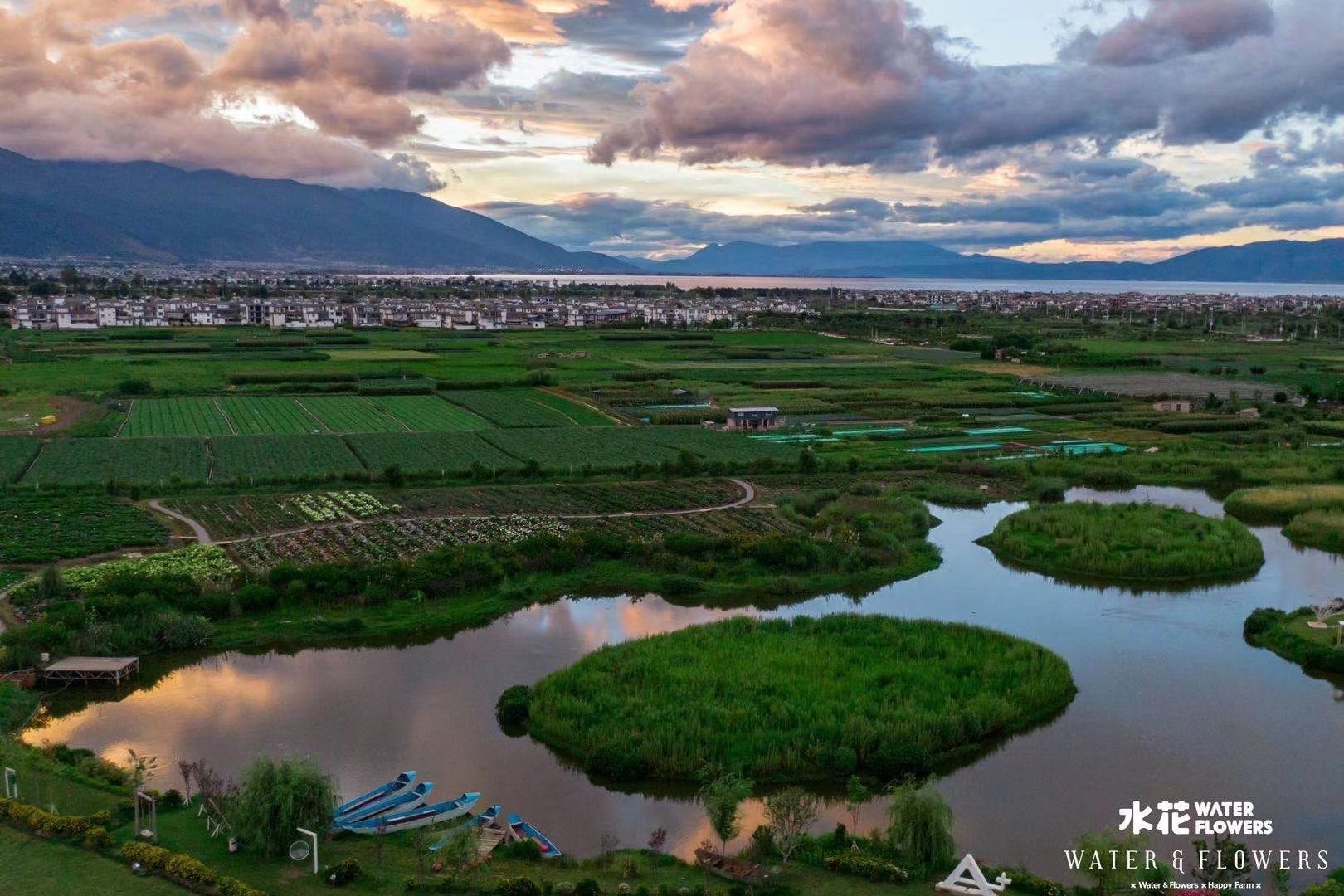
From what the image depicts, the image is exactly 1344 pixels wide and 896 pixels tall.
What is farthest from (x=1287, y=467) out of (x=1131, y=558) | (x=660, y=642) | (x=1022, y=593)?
(x=660, y=642)

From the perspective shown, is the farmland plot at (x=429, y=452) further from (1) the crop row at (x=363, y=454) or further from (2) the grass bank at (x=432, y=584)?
(2) the grass bank at (x=432, y=584)

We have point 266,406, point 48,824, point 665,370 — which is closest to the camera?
point 48,824

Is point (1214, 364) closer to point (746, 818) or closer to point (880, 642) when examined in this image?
point (880, 642)

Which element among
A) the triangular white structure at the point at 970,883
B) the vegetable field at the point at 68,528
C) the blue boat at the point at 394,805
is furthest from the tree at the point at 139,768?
the vegetable field at the point at 68,528

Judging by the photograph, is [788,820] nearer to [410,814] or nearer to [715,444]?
[410,814]

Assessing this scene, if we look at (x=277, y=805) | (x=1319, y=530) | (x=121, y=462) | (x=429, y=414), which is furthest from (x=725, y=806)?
(x=429, y=414)
